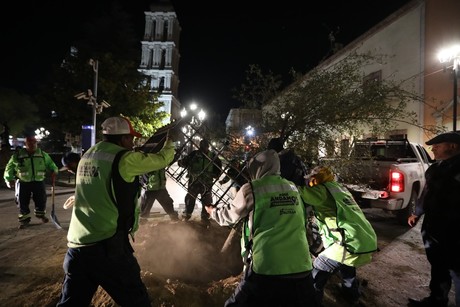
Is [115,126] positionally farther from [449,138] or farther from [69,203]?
[449,138]

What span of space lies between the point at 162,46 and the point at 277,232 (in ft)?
184

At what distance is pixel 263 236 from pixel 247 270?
33cm

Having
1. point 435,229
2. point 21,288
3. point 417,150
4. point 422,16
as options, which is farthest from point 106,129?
point 422,16

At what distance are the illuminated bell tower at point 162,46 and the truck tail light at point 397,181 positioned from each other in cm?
4761

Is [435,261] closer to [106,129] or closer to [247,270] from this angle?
[247,270]

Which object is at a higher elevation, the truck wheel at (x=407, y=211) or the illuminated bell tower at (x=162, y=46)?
the illuminated bell tower at (x=162, y=46)

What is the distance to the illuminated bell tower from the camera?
51969 millimetres

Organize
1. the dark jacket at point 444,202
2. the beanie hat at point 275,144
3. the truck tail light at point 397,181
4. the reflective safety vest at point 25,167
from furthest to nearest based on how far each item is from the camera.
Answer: the truck tail light at point 397,181 → the reflective safety vest at point 25,167 → the beanie hat at point 275,144 → the dark jacket at point 444,202

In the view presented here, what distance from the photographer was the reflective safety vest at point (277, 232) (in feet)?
7.31

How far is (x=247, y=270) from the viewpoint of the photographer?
7.84 ft

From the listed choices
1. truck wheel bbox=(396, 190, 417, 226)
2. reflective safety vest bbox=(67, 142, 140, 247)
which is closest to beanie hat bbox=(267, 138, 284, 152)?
reflective safety vest bbox=(67, 142, 140, 247)

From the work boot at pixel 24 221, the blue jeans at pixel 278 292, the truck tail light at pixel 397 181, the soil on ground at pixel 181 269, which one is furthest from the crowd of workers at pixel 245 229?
the work boot at pixel 24 221

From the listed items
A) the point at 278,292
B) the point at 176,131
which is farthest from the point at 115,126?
the point at 278,292

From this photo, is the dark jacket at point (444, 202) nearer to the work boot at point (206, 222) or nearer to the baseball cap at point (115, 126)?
the baseball cap at point (115, 126)
